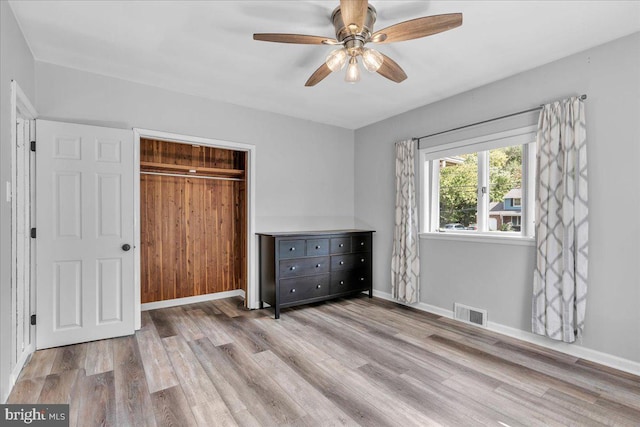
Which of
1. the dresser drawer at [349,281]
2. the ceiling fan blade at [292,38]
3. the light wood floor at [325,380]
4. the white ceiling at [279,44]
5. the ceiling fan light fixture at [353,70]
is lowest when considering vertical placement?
the light wood floor at [325,380]

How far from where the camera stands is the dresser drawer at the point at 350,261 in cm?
424

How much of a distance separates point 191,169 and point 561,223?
13.4 feet

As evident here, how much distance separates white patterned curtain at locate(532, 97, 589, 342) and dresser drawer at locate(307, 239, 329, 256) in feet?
7.48

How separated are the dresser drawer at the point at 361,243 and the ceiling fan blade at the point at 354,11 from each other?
296cm

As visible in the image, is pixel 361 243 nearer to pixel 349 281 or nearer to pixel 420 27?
pixel 349 281

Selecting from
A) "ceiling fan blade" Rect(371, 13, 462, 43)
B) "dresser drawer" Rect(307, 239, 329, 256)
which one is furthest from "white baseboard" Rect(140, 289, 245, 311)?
"ceiling fan blade" Rect(371, 13, 462, 43)

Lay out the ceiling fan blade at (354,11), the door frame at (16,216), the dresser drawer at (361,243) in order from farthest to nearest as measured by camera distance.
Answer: the dresser drawer at (361,243)
the door frame at (16,216)
the ceiling fan blade at (354,11)

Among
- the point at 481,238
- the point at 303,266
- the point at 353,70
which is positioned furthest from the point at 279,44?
Answer: the point at 481,238

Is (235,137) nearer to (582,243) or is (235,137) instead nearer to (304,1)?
(304,1)

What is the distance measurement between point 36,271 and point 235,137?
2.37 metres

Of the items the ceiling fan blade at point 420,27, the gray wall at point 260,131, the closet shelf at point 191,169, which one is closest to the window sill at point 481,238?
the gray wall at point 260,131

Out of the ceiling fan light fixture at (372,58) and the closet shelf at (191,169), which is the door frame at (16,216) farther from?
the ceiling fan light fixture at (372,58)

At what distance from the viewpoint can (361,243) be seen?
4.50 m

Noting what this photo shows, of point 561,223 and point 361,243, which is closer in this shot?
point 561,223
